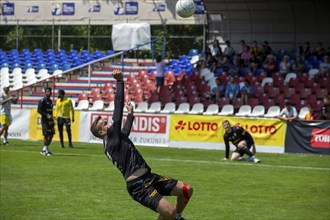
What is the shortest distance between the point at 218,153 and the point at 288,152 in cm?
250

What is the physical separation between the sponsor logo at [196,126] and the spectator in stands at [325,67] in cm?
620

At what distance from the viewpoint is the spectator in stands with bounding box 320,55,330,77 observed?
2994 centimetres

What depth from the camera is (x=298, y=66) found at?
30750 millimetres

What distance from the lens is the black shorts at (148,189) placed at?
8797 mm

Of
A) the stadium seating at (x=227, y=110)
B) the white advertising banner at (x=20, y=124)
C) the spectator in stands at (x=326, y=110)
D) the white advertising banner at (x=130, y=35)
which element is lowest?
the white advertising banner at (x=20, y=124)

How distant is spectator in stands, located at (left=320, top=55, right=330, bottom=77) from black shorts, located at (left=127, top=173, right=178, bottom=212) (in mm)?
21830

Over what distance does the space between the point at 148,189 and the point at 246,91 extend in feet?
68.3

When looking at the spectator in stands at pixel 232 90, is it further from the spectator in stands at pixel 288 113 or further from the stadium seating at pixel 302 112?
the spectator in stands at pixel 288 113

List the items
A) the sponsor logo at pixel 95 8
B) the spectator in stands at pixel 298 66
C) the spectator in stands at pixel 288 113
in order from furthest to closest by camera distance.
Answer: the sponsor logo at pixel 95 8
the spectator in stands at pixel 298 66
the spectator in stands at pixel 288 113

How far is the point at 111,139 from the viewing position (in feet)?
29.7

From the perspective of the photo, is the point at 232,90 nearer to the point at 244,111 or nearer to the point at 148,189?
the point at 244,111

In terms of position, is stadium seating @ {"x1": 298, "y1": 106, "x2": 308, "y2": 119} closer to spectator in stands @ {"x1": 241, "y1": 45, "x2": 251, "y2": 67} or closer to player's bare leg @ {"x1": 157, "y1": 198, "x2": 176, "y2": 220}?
spectator in stands @ {"x1": 241, "y1": 45, "x2": 251, "y2": 67}

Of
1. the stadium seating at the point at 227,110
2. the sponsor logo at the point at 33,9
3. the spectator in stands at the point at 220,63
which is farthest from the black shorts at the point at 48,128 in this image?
the sponsor logo at the point at 33,9

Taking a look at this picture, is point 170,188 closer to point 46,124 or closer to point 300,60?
point 46,124
